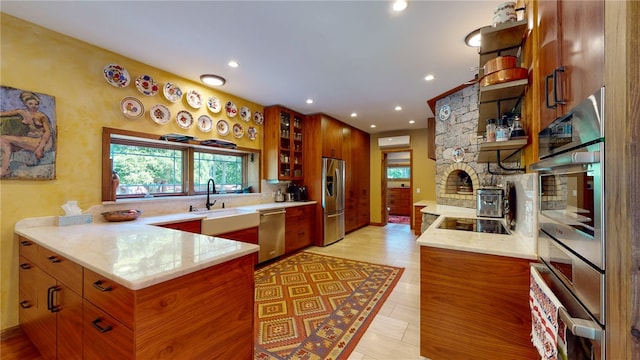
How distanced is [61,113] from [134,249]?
185 cm

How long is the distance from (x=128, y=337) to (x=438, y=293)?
173cm

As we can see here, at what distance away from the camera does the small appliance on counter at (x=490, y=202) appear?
2625 mm

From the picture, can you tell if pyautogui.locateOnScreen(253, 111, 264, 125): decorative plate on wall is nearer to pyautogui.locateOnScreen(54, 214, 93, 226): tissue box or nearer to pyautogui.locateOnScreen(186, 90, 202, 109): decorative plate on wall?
pyautogui.locateOnScreen(186, 90, 202, 109): decorative plate on wall

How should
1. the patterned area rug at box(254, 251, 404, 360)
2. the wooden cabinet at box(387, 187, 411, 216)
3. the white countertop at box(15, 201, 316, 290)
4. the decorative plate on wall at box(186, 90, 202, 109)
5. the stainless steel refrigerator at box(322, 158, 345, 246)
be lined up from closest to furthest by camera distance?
the white countertop at box(15, 201, 316, 290) < the patterned area rug at box(254, 251, 404, 360) < the decorative plate on wall at box(186, 90, 202, 109) < the stainless steel refrigerator at box(322, 158, 345, 246) < the wooden cabinet at box(387, 187, 411, 216)

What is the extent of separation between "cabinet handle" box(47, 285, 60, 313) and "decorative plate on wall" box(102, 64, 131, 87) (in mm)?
2042

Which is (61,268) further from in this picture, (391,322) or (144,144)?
(391,322)

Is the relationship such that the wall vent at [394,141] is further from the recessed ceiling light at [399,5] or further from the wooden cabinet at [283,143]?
the recessed ceiling light at [399,5]

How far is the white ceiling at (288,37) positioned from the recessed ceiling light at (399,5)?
0.15 ft

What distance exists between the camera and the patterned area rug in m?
→ 1.85

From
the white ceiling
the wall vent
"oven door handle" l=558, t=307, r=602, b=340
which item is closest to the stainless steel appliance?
"oven door handle" l=558, t=307, r=602, b=340

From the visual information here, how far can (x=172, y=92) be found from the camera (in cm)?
297

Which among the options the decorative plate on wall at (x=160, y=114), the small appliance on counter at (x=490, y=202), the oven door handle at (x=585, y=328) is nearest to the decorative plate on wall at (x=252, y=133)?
Result: the decorative plate on wall at (x=160, y=114)

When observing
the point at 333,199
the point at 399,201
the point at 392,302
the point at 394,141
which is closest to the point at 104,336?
the point at 392,302

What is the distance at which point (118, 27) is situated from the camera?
6.84ft
